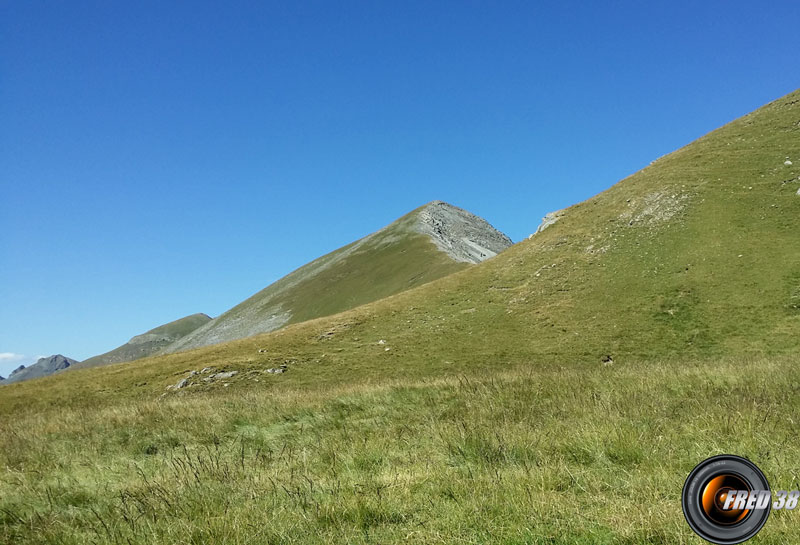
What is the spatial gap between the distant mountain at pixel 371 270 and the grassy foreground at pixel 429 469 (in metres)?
71.8

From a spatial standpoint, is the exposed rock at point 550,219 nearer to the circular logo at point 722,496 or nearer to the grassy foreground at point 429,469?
the grassy foreground at point 429,469

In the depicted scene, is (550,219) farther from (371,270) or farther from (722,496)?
(371,270)

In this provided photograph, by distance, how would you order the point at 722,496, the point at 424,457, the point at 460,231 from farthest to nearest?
the point at 460,231, the point at 424,457, the point at 722,496

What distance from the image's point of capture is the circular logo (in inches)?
127

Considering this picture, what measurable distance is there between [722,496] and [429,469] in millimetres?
3182

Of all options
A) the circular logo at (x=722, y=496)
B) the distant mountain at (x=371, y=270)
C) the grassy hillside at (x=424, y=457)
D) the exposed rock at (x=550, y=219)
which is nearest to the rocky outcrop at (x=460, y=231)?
the distant mountain at (x=371, y=270)

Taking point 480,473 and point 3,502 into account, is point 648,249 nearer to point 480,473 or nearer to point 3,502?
point 480,473

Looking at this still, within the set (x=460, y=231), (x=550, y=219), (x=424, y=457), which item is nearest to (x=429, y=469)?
(x=424, y=457)

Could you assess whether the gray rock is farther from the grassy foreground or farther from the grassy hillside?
the grassy foreground

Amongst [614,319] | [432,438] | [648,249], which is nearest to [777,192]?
[648,249]

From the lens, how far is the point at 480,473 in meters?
5.31

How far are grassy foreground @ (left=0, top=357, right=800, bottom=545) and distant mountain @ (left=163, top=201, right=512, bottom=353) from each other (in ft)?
235

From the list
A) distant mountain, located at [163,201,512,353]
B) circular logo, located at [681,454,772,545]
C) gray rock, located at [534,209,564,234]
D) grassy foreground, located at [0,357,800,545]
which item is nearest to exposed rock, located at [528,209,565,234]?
gray rock, located at [534,209,564,234]

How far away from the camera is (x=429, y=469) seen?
18.3ft
